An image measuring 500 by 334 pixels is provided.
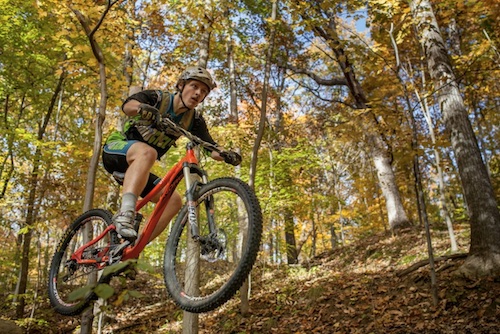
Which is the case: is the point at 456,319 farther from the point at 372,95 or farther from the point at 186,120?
the point at 372,95

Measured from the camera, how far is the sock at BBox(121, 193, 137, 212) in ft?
10.1

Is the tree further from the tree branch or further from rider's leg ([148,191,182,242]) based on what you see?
rider's leg ([148,191,182,242])

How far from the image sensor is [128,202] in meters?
3.10

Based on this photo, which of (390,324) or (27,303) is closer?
(390,324)

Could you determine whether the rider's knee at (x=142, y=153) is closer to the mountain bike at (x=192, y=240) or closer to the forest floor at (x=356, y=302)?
the mountain bike at (x=192, y=240)

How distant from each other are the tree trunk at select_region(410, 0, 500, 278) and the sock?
17.4ft

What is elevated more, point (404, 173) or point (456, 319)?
point (404, 173)

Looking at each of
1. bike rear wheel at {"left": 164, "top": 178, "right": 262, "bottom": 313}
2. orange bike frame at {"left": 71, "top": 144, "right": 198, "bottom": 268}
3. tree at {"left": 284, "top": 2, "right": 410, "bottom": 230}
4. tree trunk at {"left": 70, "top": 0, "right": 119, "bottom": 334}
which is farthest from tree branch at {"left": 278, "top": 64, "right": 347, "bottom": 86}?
bike rear wheel at {"left": 164, "top": 178, "right": 262, "bottom": 313}

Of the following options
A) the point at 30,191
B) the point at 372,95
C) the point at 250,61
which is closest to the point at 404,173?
the point at 372,95

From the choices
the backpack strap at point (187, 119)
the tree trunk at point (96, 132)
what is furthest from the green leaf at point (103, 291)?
the tree trunk at point (96, 132)

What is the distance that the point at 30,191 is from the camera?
10.5 m

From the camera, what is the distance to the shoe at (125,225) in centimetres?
296

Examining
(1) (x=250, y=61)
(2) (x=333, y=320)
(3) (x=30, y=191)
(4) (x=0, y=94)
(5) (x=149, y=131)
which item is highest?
(1) (x=250, y=61)

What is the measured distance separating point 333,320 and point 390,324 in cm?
118
